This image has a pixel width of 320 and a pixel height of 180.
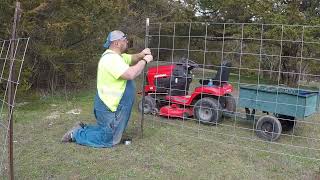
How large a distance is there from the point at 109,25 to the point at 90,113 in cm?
281

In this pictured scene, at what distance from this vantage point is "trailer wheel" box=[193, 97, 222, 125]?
6658 mm

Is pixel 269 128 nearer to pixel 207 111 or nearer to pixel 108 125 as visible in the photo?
pixel 207 111

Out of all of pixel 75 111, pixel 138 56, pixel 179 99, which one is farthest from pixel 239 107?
pixel 75 111

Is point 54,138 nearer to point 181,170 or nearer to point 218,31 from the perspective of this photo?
point 181,170

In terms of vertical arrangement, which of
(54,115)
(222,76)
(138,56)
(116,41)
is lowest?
(54,115)

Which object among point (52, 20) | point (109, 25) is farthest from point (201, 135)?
point (109, 25)

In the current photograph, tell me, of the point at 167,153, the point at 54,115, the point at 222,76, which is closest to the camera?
the point at 167,153

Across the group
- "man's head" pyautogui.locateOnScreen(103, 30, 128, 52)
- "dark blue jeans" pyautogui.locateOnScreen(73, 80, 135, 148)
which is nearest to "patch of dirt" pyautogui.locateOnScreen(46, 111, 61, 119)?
"dark blue jeans" pyautogui.locateOnScreen(73, 80, 135, 148)

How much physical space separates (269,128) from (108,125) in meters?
2.28

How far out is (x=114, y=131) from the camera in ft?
17.6

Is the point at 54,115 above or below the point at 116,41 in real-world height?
below

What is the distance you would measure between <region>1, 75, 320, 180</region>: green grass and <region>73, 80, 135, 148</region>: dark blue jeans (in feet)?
0.48

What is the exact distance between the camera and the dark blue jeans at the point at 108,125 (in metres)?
5.33

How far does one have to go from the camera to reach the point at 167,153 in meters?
5.16
